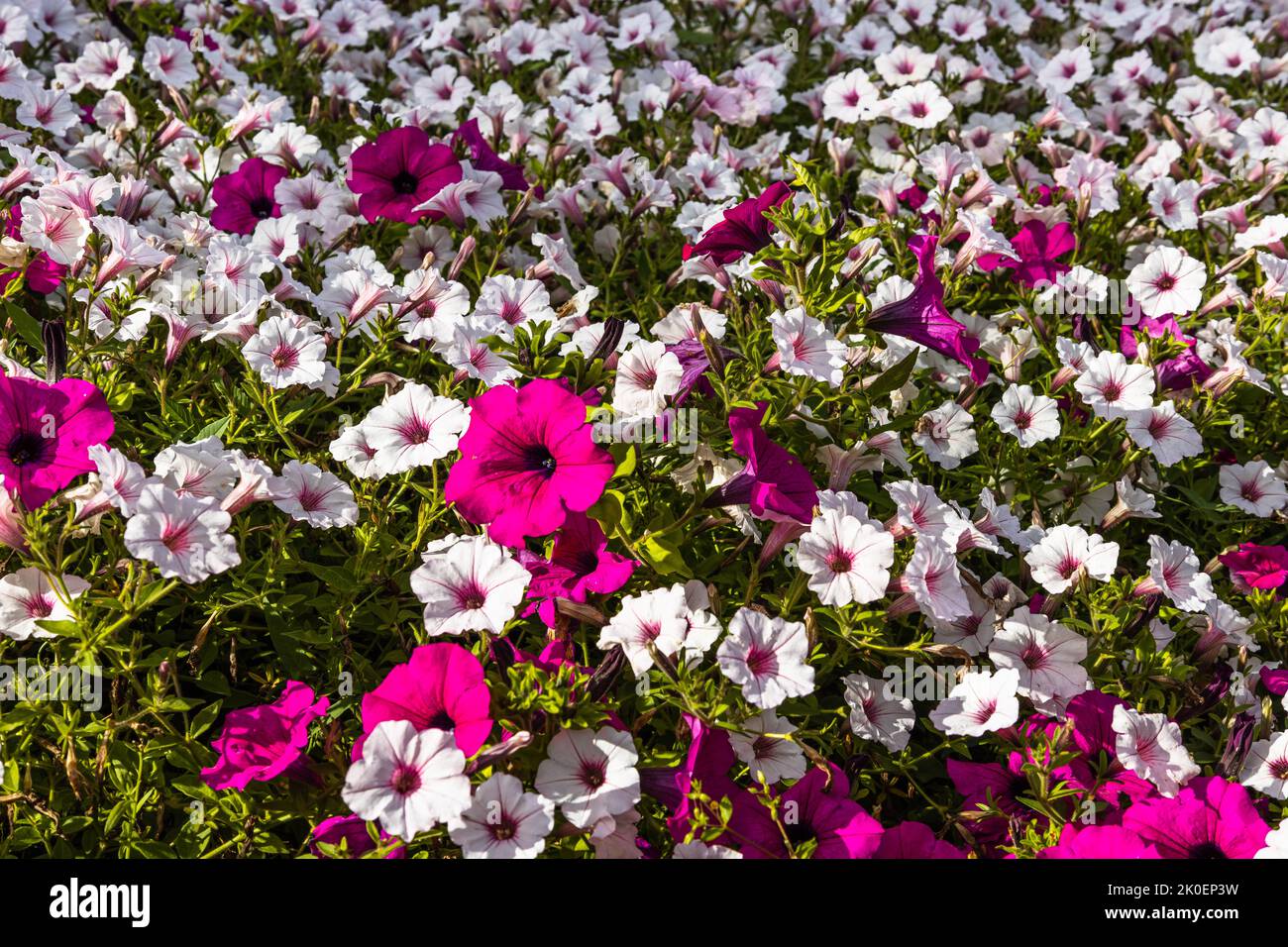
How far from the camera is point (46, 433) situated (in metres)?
1.82

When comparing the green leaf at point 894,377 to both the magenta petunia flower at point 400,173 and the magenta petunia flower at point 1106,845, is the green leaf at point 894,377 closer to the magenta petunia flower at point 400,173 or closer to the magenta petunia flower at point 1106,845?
the magenta petunia flower at point 1106,845

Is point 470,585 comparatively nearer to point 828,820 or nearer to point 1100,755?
point 828,820

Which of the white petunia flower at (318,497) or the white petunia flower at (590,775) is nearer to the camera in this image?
the white petunia flower at (590,775)

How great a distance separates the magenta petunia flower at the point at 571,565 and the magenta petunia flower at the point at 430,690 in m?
0.24

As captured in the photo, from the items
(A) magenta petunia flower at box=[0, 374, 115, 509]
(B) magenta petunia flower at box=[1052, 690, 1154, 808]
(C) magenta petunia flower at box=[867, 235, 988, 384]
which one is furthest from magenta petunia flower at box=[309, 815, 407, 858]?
(C) magenta petunia flower at box=[867, 235, 988, 384]

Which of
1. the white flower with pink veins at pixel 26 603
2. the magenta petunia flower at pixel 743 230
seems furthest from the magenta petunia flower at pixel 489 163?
the white flower with pink veins at pixel 26 603

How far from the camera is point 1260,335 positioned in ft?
9.41

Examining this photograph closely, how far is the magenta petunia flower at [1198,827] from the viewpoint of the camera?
190 cm

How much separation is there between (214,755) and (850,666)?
127 centimetres

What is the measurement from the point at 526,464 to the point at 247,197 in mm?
1521

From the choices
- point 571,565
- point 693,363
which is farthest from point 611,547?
point 693,363

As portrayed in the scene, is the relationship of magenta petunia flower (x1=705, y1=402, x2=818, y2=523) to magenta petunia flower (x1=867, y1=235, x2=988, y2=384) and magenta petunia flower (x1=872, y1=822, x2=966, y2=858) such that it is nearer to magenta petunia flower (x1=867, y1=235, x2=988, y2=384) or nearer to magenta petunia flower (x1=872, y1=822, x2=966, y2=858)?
magenta petunia flower (x1=867, y1=235, x2=988, y2=384)
